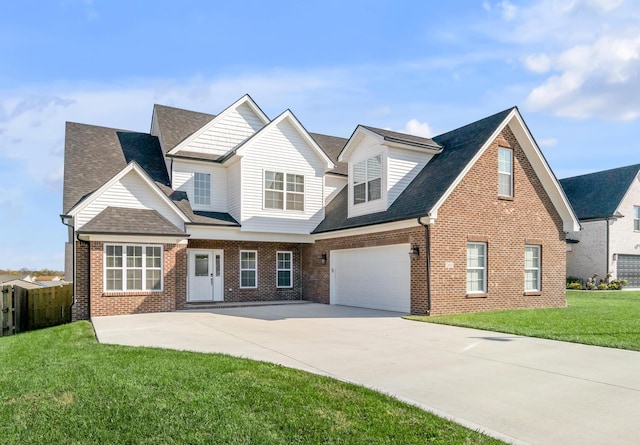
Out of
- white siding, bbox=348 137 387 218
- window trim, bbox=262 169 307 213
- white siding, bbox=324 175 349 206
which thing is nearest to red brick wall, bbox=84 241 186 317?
window trim, bbox=262 169 307 213

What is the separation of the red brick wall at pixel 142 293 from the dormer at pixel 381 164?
703 centimetres

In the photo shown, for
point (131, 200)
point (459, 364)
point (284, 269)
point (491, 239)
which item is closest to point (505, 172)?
point (491, 239)

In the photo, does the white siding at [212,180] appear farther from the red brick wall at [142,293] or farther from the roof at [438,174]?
the roof at [438,174]

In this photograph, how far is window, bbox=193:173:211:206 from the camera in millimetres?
20219

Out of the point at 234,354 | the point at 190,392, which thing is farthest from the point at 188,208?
the point at 190,392

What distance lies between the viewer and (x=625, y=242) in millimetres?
29500

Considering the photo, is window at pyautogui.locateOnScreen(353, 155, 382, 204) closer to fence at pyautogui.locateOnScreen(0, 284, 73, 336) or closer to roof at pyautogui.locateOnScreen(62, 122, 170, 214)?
roof at pyautogui.locateOnScreen(62, 122, 170, 214)

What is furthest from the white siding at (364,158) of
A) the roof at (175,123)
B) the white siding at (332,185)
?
the roof at (175,123)

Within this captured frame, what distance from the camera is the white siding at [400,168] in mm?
17312

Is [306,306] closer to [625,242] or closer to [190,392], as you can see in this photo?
[190,392]

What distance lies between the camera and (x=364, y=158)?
1861 cm

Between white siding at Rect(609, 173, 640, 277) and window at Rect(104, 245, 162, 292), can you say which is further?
white siding at Rect(609, 173, 640, 277)

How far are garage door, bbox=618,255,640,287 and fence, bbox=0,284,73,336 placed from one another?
30.2m

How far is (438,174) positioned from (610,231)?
18.3 metres
